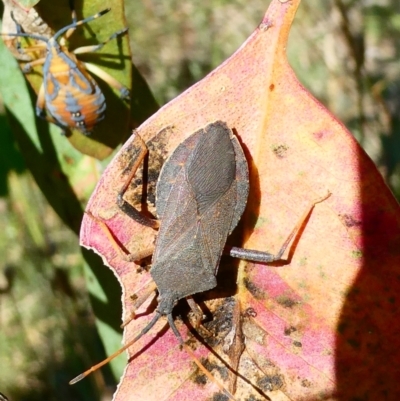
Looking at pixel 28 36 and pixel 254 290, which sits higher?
pixel 28 36

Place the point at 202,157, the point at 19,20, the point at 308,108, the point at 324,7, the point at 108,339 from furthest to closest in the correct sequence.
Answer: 1. the point at 324,7
2. the point at 108,339
3. the point at 19,20
4. the point at 202,157
5. the point at 308,108

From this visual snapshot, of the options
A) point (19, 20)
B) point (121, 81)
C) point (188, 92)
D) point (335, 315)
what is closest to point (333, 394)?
point (335, 315)

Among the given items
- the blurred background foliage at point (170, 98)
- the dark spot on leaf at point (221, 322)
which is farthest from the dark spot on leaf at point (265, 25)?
the blurred background foliage at point (170, 98)

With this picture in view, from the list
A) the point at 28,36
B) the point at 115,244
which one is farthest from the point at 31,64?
the point at 115,244

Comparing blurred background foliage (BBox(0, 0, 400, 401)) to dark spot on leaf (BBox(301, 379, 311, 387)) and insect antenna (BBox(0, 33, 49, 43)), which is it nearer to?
insect antenna (BBox(0, 33, 49, 43))

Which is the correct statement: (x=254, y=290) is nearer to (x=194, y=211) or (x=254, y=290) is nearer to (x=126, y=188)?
(x=194, y=211)

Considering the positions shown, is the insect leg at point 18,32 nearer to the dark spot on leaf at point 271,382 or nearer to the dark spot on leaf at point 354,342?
the dark spot on leaf at point 271,382

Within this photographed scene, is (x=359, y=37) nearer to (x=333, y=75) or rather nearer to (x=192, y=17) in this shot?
(x=333, y=75)
